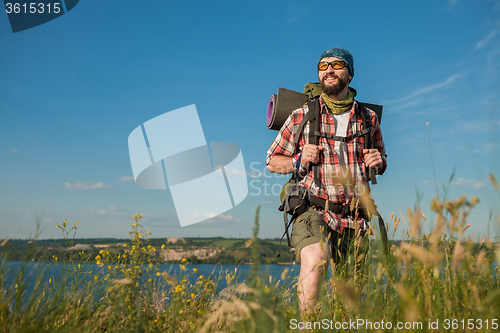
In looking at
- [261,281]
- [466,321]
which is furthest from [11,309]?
[466,321]

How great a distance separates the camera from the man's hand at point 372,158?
3.75 metres

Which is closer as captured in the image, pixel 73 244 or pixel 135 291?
pixel 135 291

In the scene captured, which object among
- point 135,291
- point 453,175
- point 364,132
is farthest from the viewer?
point 364,132

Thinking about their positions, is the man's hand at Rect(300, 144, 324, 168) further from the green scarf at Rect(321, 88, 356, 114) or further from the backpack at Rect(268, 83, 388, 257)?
the green scarf at Rect(321, 88, 356, 114)

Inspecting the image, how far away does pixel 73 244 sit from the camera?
313 cm

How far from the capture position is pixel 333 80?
4.07 meters

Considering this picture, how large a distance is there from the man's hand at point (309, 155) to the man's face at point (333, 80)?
0.89m

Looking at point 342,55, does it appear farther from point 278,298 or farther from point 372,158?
point 278,298

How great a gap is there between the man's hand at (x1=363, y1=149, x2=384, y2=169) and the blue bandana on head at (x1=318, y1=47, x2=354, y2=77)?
3.86 ft

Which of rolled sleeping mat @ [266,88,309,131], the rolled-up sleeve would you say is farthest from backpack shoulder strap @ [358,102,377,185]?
rolled sleeping mat @ [266,88,309,131]

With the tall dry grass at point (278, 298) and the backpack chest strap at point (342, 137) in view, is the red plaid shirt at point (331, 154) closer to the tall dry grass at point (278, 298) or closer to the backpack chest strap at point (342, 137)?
the backpack chest strap at point (342, 137)

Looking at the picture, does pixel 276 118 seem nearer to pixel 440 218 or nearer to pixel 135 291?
pixel 135 291

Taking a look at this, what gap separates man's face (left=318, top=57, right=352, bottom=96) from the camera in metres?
4.07

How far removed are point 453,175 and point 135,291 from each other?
7.46 ft
